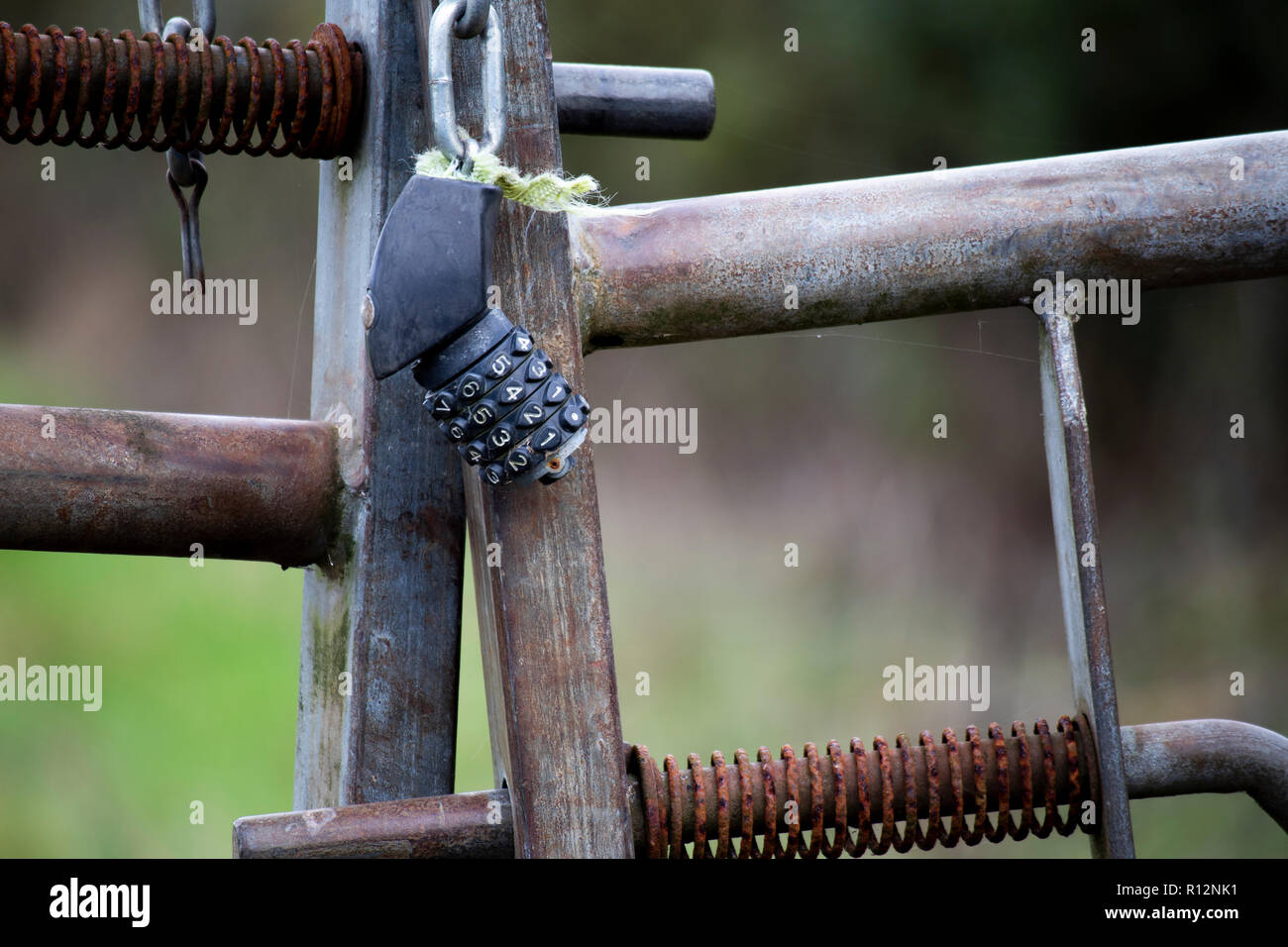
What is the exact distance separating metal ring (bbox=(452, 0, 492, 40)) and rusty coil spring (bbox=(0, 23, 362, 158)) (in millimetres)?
170

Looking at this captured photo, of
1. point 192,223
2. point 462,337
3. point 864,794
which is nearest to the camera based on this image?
point 462,337

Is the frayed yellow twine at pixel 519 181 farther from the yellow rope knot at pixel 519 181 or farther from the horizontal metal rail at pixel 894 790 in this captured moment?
the horizontal metal rail at pixel 894 790

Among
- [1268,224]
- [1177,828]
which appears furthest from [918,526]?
[1268,224]

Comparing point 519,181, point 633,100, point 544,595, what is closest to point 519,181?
point 519,181

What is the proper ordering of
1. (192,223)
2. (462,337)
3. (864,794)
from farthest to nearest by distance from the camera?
(192,223) < (864,794) < (462,337)

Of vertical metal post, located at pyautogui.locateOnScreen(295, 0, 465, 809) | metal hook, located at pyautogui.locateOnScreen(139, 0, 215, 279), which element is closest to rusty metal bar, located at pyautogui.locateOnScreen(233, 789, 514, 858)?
vertical metal post, located at pyautogui.locateOnScreen(295, 0, 465, 809)

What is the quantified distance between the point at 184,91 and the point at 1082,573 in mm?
548

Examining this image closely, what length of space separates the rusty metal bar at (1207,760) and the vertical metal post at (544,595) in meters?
0.28

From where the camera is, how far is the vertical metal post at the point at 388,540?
0.69m

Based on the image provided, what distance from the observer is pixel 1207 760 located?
2.24 feet

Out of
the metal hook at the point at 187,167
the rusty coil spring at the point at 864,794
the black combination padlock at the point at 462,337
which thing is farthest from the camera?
the metal hook at the point at 187,167

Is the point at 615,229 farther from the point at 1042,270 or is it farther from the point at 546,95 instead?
the point at 1042,270

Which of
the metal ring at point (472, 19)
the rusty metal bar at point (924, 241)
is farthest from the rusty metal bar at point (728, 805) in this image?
the metal ring at point (472, 19)

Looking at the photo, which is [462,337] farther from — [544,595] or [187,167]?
[187,167]
